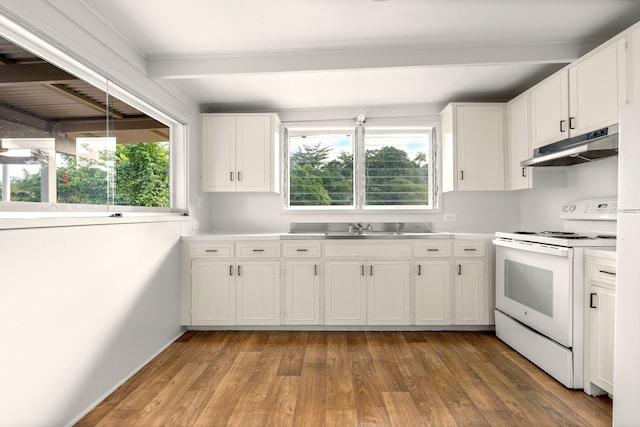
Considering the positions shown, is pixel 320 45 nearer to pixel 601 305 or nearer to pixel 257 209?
pixel 257 209

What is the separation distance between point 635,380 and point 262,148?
128 inches

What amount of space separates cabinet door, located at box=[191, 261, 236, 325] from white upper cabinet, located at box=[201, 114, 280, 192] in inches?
34.0

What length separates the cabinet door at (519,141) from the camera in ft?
10.3

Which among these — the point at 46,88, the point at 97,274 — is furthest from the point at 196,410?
the point at 46,88

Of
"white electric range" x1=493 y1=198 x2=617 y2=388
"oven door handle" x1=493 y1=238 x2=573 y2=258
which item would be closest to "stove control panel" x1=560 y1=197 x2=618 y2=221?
"white electric range" x1=493 y1=198 x2=617 y2=388

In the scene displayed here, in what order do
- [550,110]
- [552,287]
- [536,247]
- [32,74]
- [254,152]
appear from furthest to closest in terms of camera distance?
[254,152] < [550,110] < [536,247] < [552,287] < [32,74]

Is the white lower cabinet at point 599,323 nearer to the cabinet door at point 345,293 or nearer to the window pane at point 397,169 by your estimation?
the cabinet door at point 345,293

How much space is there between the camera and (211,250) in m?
3.30

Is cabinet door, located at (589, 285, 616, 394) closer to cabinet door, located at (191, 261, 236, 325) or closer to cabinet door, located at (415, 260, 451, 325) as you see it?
cabinet door, located at (415, 260, 451, 325)

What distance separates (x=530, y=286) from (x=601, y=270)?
626mm

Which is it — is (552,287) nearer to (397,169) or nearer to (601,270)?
(601,270)

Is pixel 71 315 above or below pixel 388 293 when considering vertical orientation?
above

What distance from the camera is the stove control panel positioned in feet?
8.23

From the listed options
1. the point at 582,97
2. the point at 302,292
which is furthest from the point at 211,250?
the point at 582,97
